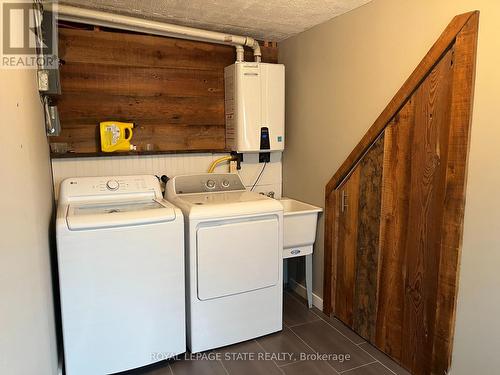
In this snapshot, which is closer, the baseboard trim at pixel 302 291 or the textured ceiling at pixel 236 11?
the textured ceiling at pixel 236 11

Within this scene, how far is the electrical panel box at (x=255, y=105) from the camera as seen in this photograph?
9.07ft

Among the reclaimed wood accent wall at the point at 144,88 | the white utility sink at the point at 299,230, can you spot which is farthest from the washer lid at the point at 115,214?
the white utility sink at the point at 299,230

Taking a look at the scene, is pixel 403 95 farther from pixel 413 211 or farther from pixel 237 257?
pixel 237 257

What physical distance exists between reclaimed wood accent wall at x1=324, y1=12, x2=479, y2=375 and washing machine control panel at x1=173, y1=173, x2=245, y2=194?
2.53 feet

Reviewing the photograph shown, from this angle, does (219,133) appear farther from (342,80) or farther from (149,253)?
(149,253)

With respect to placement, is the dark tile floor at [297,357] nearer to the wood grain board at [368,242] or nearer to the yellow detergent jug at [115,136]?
the wood grain board at [368,242]

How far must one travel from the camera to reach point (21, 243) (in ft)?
3.77

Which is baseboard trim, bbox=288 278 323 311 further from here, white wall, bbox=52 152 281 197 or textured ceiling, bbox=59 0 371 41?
textured ceiling, bbox=59 0 371 41

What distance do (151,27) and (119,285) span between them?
66.9 inches

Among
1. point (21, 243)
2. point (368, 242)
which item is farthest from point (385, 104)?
point (21, 243)

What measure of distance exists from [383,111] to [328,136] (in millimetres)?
527

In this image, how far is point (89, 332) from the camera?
1.94 meters

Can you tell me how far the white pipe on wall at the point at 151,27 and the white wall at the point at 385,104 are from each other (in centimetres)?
43

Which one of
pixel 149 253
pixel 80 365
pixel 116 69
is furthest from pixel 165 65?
pixel 80 365
